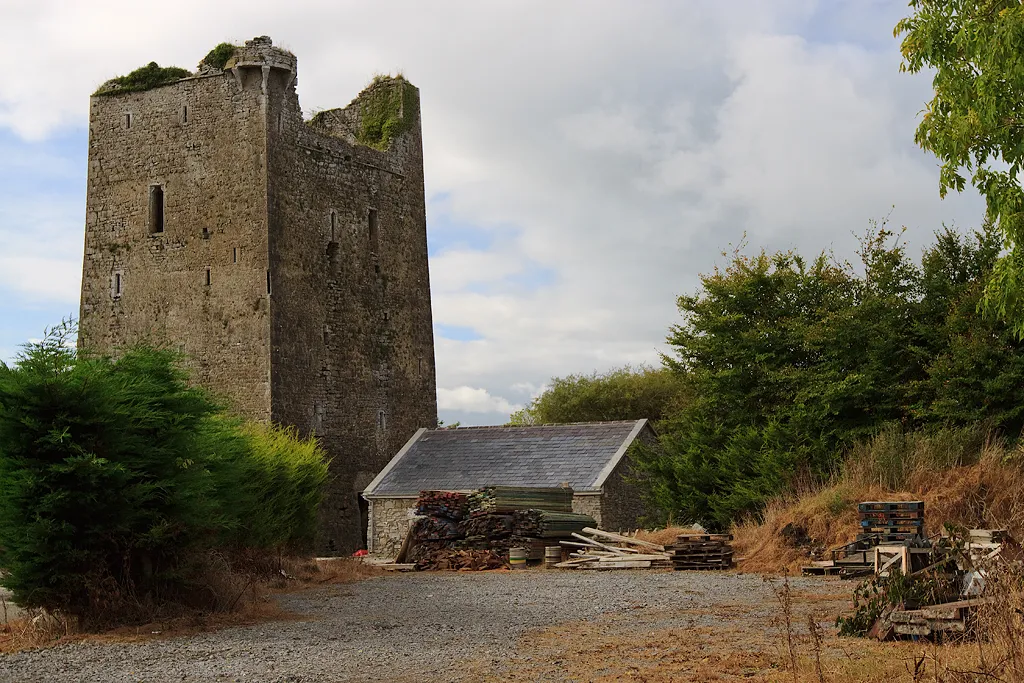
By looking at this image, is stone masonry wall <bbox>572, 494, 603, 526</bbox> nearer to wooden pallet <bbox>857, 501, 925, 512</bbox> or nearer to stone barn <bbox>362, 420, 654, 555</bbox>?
stone barn <bbox>362, 420, 654, 555</bbox>

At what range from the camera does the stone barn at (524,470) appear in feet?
82.4

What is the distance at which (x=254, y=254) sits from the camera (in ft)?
98.1

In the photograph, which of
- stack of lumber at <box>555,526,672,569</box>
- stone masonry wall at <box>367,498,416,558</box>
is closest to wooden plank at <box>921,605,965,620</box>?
stack of lumber at <box>555,526,672,569</box>

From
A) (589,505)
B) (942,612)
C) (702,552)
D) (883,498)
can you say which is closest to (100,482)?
(942,612)

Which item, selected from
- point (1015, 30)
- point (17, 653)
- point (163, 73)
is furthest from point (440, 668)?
point (163, 73)

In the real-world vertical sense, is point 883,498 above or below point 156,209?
below

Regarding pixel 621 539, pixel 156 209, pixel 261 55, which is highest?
pixel 261 55

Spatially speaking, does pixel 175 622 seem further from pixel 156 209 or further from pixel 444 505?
pixel 156 209

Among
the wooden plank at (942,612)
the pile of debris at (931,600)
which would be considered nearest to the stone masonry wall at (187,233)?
the pile of debris at (931,600)

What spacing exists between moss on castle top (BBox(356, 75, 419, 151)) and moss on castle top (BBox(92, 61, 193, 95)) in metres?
6.24

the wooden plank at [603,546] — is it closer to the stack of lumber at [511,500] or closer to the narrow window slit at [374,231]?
the stack of lumber at [511,500]

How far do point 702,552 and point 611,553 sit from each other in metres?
2.16

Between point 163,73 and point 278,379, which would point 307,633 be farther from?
point 163,73

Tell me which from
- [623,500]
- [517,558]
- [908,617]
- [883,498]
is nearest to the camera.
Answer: [908,617]
